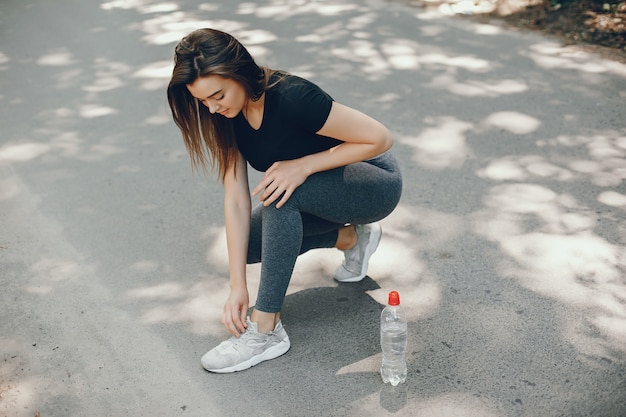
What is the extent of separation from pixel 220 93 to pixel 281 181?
441 millimetres

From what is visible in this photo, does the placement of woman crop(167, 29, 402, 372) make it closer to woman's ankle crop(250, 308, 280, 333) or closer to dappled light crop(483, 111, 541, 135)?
woman's ankle crop(250, 308, 280, 333)

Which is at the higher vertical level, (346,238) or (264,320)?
(346,238)

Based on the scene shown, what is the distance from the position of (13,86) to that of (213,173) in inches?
96.3

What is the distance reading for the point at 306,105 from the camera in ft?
10.1

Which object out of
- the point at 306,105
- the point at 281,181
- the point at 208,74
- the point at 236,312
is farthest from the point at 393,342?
the point at 208,74

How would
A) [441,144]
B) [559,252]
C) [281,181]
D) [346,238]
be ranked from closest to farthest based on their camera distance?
[281,181], [346,238], [559,252], [441,144]

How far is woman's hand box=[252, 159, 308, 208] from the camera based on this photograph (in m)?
3.10

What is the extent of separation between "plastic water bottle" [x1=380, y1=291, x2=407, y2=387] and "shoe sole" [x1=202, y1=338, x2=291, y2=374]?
16.8 inches

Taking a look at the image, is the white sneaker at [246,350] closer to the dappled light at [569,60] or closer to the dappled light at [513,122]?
the dappled light at [513,122]

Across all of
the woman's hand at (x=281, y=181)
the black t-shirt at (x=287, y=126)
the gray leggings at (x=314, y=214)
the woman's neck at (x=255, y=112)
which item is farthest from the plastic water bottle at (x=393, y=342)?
the woman's neck at (x=255, y=112)

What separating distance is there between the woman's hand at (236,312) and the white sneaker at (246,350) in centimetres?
3

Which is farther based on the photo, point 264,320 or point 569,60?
point 569,60

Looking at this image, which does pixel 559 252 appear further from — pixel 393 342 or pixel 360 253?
pixel 393 342

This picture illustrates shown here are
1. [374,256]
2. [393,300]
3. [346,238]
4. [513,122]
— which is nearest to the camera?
[393,300]
